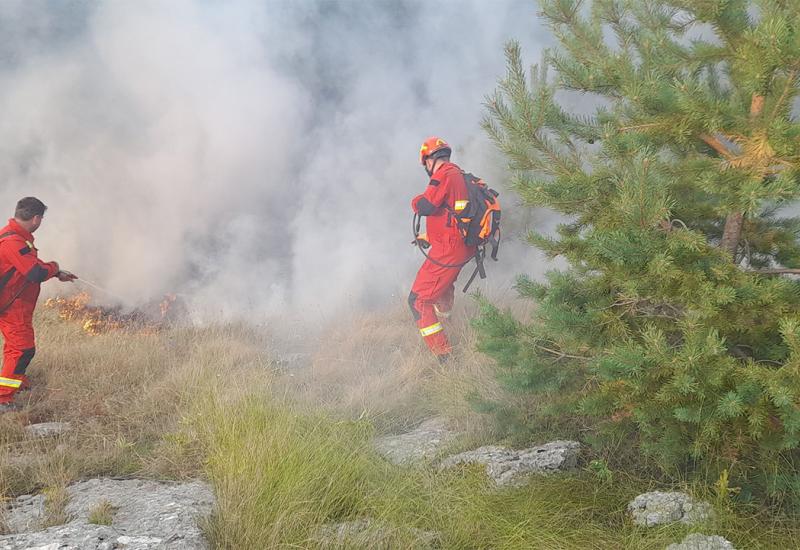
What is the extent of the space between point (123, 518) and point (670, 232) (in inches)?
99.9

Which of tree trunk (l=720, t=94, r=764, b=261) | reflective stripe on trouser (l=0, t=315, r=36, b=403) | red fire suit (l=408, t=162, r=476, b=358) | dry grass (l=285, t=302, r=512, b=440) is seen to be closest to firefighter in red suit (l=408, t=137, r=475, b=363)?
red fire suit (l=408, t=162, r=476, b=358)

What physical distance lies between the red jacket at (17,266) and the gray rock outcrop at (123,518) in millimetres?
2136

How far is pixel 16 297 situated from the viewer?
190 inches

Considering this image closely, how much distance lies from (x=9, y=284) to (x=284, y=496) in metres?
3.38

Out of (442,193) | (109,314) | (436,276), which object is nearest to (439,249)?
(436,276)

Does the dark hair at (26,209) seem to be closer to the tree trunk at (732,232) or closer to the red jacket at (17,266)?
the red jacket at (17,266)

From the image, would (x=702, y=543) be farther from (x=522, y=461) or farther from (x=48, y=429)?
(x=48, y=429)

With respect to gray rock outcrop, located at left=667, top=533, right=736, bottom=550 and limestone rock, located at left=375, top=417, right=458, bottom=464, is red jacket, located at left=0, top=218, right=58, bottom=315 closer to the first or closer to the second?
limestone rock, located at left=375, top=417, right=458, bottom=464

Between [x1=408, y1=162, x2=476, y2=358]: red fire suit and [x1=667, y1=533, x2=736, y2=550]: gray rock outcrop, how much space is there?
126 inches

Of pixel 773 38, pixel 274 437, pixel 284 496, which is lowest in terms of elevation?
pixel 284 496

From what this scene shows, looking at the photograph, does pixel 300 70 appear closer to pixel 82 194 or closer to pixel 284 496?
pixel 82 194

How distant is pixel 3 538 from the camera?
2293 mm

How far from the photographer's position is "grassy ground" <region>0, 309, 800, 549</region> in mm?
2514

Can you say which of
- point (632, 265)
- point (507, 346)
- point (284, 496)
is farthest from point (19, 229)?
point (632, 265)
